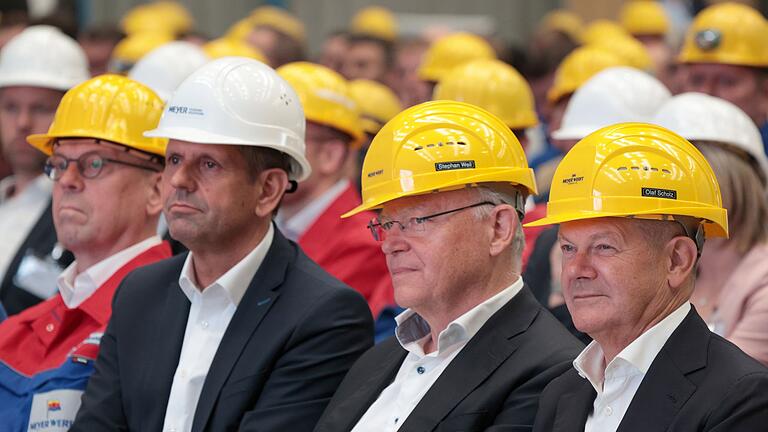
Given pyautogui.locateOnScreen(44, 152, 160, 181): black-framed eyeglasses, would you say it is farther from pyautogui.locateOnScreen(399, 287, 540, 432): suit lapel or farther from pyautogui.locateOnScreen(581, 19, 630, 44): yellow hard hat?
pyautogui.locateOnScreen(581, 19, 630, 44): yellow hard hat

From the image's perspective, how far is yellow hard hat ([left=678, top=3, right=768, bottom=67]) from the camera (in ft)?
20.7

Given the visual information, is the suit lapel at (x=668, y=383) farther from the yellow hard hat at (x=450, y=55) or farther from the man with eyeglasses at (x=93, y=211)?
the yellow hard hat at (x=450, y=55)

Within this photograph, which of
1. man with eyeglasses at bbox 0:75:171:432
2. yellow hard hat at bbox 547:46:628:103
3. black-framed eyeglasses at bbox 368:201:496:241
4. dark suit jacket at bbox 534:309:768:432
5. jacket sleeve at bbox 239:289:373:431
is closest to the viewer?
dark suit jacket at bbox 534:309:768:432

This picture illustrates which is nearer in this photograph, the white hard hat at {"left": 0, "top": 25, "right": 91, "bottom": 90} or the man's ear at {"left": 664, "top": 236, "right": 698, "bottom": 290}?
the man's ear at {"left": 664, "top": 236, "right": 698, "bottom": 290}

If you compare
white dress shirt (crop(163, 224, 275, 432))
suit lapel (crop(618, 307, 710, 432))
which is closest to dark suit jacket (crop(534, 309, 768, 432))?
suit lapel (crop(618, 307, 710, 432))

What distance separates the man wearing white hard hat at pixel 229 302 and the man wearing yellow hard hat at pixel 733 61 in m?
2.80

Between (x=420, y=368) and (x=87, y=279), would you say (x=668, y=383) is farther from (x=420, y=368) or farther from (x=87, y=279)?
(x=87, y=279)

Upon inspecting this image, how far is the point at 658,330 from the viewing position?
3033 millimetres

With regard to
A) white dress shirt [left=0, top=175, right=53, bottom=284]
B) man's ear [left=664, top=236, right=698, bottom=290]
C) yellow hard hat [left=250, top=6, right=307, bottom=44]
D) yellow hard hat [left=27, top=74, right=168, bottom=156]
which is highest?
man's ear [left=664, top=236, right=698, bottom=290]

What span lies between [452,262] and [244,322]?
2.52 ft

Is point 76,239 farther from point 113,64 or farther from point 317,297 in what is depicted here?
point 113,64

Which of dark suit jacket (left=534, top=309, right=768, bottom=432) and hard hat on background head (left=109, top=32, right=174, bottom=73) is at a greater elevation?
dark suit jacket (left=534, top=309, right=768, bottom=432)

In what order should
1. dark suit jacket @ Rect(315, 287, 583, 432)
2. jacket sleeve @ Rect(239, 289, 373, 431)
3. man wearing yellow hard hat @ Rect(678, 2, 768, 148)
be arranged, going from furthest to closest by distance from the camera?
man wearing yellow hard hat @ Rect(678, 2, 768, 148) < jacket sleeve @ Rect(239, 289, 373, 431) < dark suit jacket @ Rect(315, 287, 583, 432)

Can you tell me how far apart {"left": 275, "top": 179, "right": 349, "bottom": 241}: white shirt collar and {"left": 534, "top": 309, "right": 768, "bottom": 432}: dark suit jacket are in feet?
8.68
